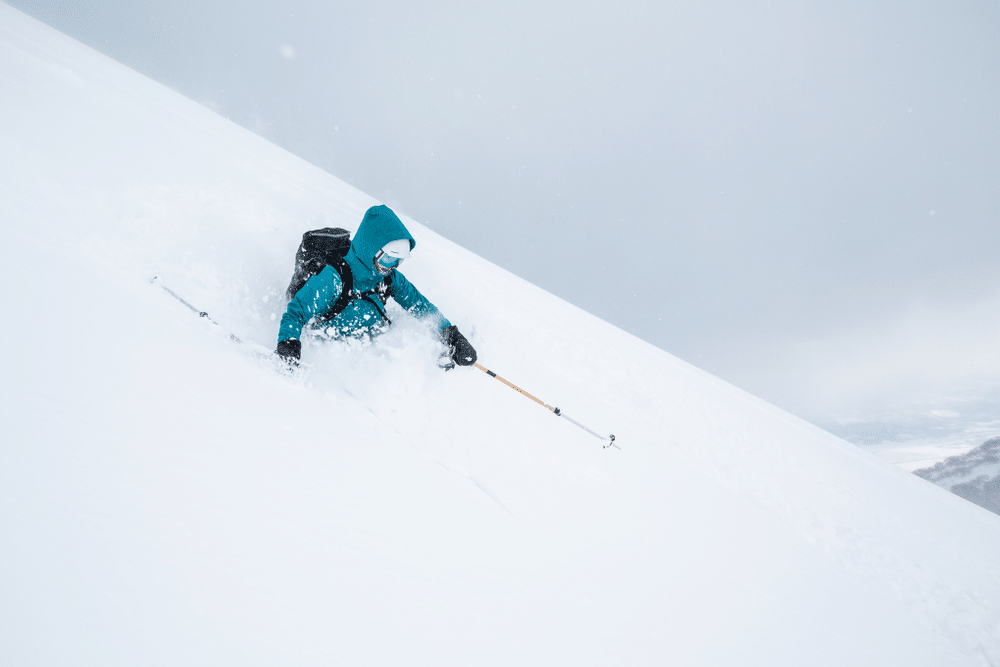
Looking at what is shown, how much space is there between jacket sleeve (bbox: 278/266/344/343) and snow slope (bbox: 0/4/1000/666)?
290 mm

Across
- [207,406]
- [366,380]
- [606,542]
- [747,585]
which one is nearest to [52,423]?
[207,406]

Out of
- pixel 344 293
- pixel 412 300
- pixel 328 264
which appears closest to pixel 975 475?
pixel 412 300

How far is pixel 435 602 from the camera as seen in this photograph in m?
1.59

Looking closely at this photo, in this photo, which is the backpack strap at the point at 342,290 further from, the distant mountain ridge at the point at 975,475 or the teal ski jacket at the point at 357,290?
the distant mountain ridge at the point at 975,475

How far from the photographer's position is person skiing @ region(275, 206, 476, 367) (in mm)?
3266

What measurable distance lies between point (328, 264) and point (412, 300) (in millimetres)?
899

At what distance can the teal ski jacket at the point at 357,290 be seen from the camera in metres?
3.30

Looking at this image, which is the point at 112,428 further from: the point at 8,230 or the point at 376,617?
the point at 8,230

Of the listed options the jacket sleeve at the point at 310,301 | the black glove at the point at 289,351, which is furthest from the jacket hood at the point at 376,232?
the black glove at the point at 289,351

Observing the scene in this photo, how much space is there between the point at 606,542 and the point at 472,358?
2132 millimetres

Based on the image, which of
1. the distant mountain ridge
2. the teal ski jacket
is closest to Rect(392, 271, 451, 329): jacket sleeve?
the teal ski jacket

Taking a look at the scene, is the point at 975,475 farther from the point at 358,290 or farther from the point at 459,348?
the point at 358,290

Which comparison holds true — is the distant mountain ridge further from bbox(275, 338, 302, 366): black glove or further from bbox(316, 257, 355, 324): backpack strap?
bbox(275, 338, 302, 366): black glove

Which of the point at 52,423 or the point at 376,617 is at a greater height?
the point at 52,423
